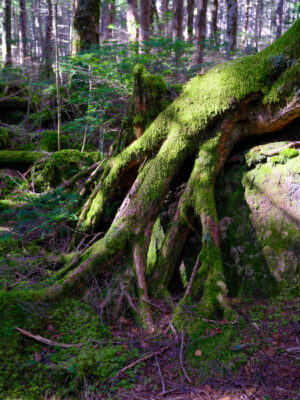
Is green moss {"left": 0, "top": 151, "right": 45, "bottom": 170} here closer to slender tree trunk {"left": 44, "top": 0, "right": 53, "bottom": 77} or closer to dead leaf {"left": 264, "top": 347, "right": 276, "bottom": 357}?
slender tree trunk {"left": 44, "top": 0, "right": 53, "bottom": 77}

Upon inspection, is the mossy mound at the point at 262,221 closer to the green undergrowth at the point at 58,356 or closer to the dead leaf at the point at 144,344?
the dead leaf at the point at 144,344

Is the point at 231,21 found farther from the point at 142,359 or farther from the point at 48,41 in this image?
the point at 142,359

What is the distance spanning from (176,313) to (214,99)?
2682 millimetres

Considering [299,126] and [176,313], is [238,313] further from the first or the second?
[299,126]

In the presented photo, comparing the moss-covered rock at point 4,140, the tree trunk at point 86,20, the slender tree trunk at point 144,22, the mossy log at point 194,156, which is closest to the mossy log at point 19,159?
the moss-covered rock at point 4,140

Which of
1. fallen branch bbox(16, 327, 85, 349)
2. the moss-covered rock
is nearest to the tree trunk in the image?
the moss-covered rock

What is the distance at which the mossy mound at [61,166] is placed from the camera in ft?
22.4

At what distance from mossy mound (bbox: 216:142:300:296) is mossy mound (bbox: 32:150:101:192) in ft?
12.1

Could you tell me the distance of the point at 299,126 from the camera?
13.5 ft

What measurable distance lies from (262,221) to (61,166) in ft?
15.4

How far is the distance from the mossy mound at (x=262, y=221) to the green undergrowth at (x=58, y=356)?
1613 mm

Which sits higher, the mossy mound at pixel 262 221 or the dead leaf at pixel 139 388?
the mossy mound at pixel 262 221

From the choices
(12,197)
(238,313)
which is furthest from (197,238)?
(12,197)

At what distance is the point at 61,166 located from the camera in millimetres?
6820
